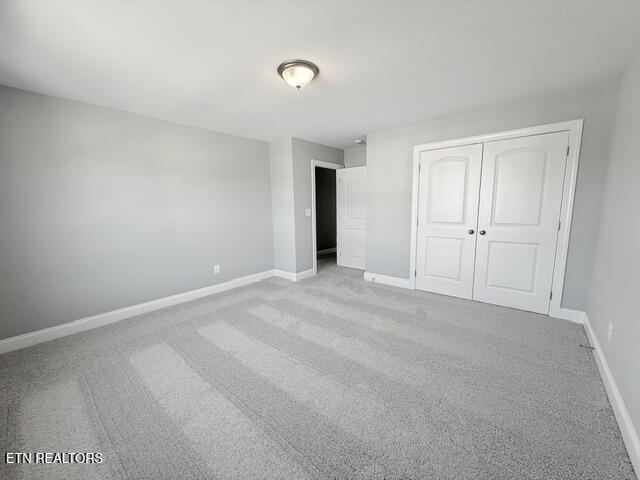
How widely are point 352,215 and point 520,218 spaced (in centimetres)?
278

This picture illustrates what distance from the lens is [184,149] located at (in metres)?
3.42

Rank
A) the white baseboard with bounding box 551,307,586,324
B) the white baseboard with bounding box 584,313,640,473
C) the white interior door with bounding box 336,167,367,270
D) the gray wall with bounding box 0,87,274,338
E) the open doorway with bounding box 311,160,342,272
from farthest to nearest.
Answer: the open doorway with bounding box 311,160,342,272 → the white interior door with bounding box 336,167,367,270 → the white baseboard with bounding box 551,307,586,324 → the gray wall with bounding box 0,87,274,338 → the white baseboard with bounding box 584,313,640,473

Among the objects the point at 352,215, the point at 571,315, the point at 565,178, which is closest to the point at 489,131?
the point at 565,178

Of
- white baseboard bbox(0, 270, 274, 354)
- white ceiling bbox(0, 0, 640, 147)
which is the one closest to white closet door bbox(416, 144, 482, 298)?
white ceiling bbox(0, 0, 640, 147)

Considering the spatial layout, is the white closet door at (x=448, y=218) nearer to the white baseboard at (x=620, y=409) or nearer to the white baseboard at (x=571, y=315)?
the white baseboard at (x=571, y=315)

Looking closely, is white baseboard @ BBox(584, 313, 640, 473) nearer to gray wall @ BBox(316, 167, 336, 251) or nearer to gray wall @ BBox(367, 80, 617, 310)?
gray wall @ BBox(367, 80, 617, 310)

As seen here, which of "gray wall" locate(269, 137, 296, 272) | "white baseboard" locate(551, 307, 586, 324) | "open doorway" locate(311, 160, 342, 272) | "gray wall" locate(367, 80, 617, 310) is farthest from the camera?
"open doorway" locate(311, 160, 342, 272)

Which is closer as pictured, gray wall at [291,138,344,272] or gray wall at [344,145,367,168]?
gray wall at [291,138,344,272]

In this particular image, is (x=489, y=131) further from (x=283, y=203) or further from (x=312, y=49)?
(x=283, y=203)

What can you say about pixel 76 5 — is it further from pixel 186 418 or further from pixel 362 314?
pixel 362 314

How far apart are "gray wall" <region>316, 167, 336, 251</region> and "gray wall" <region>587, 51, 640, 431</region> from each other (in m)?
5.02

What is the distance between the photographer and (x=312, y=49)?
1.85m

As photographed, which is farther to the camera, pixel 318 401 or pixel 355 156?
pixel 355 156

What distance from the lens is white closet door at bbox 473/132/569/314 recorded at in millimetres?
2758
